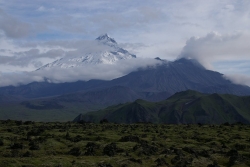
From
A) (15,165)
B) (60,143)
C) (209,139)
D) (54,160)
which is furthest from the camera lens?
(209,139)

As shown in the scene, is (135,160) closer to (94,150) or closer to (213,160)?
(94,150)

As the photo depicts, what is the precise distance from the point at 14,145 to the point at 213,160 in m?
30.8

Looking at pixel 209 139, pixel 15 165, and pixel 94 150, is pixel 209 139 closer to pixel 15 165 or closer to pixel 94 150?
pixel 94 150

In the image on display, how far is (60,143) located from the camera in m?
54.4

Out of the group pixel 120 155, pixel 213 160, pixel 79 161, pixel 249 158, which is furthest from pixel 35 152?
pixel 249 158

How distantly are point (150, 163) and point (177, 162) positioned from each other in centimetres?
383

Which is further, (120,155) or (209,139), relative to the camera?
(209,139)

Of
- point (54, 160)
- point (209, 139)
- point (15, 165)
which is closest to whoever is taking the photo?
point (15, 165)

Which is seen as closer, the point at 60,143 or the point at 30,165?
the point at 30,165

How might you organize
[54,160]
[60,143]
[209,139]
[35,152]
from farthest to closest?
[209,139] → [60,143] → [35,152] → [54,160]

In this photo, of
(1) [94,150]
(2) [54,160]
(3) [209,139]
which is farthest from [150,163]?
(3) [209,139]

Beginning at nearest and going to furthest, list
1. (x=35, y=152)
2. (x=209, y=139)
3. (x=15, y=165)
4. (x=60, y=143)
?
(x=15, y=165), (x=35, y=152), (x=60, y=143), (x=209, y=139)

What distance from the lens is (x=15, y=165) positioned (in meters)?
34.2

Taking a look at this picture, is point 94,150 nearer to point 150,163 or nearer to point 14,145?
point 150,163
